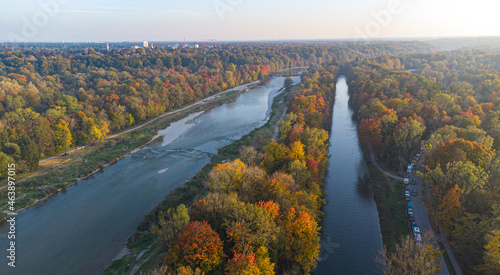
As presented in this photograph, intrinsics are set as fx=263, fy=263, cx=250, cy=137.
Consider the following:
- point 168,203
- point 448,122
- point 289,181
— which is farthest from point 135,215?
point 448,122

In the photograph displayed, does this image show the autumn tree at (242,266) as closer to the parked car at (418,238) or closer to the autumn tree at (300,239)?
the autumn tree at (300,239)

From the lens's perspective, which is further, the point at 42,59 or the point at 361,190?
the point at 42,59

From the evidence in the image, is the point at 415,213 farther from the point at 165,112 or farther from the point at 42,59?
the point at 42,59

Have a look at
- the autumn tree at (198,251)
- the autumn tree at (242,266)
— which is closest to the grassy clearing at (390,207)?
the autumn tree at (242,266)

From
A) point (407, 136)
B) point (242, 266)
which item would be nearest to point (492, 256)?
point (242, 266)

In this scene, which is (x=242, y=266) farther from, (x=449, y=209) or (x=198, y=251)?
(x=449, y=209)
